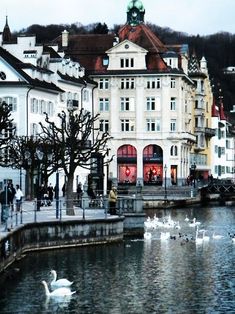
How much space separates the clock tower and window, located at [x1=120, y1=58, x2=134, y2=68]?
8868 millimetres

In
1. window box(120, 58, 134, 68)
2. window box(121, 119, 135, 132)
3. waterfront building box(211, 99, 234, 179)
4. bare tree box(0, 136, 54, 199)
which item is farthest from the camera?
waterfront building box(211, 99, 234, 179)

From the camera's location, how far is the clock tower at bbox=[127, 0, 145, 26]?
438 feet

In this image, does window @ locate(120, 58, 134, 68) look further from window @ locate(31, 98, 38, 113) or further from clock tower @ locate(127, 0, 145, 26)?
window @ locate(31, 98, 38, 113)

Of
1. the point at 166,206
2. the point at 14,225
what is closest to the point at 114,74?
the point at 166,206

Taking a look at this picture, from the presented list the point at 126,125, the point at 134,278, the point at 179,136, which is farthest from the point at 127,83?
the point at 134,278

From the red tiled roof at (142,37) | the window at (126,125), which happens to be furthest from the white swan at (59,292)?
the red tiled roof at (142,37)

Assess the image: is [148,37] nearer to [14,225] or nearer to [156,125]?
[156,125]

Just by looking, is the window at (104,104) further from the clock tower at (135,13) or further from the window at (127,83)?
the clock tower at (135,13)

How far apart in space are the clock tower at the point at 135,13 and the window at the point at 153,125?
46.0 ft

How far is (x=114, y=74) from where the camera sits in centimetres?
12469

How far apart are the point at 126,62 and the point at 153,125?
8.21 metres

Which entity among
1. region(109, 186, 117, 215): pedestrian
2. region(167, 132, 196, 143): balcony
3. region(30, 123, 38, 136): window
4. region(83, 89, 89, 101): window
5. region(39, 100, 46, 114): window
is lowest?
region(109, 186, 117, 215): pedestrian

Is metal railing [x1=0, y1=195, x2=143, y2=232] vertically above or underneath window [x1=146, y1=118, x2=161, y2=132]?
underneath

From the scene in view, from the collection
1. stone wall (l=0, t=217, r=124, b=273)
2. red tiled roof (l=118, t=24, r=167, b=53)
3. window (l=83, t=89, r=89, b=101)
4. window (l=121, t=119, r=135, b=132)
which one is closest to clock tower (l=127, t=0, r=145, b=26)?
red tiled roof (l=118, t=24, r=167, b=53)
